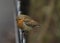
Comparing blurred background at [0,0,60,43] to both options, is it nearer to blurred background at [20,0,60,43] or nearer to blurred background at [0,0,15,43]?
blurred background at [20,0,60,43]

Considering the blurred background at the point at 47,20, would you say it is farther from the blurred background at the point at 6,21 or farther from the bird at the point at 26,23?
the blurred background at the point at 6,21

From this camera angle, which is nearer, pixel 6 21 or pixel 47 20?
pixel 47 20

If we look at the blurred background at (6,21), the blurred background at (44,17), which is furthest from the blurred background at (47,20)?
the blurred background at (6,21)

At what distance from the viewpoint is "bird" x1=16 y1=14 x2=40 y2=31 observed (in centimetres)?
64

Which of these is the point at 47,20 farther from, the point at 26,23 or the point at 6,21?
the point at 6,21

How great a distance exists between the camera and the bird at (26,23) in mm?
643

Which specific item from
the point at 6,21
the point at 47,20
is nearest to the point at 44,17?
the point at 47,20

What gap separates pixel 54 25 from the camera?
1.96 ft

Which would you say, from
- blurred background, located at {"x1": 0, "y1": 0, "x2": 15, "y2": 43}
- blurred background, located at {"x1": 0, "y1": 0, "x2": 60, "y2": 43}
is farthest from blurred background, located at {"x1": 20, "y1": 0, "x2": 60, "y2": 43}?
blurred background, located at {"x1": 0, "y1": 0, "x2": 15, "y2": 43}

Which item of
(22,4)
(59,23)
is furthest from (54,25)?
(22,4)

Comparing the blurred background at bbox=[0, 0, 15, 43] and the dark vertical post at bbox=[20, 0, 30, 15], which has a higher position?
the dark vertical post at bbox=[20, 0, 30, 15]

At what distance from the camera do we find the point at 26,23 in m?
0.66

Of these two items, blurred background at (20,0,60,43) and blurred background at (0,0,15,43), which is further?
blurred background at (0,0,15,43)

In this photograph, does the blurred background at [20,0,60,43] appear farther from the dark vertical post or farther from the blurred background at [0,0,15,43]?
the blurred background at [0,0,15,43]
